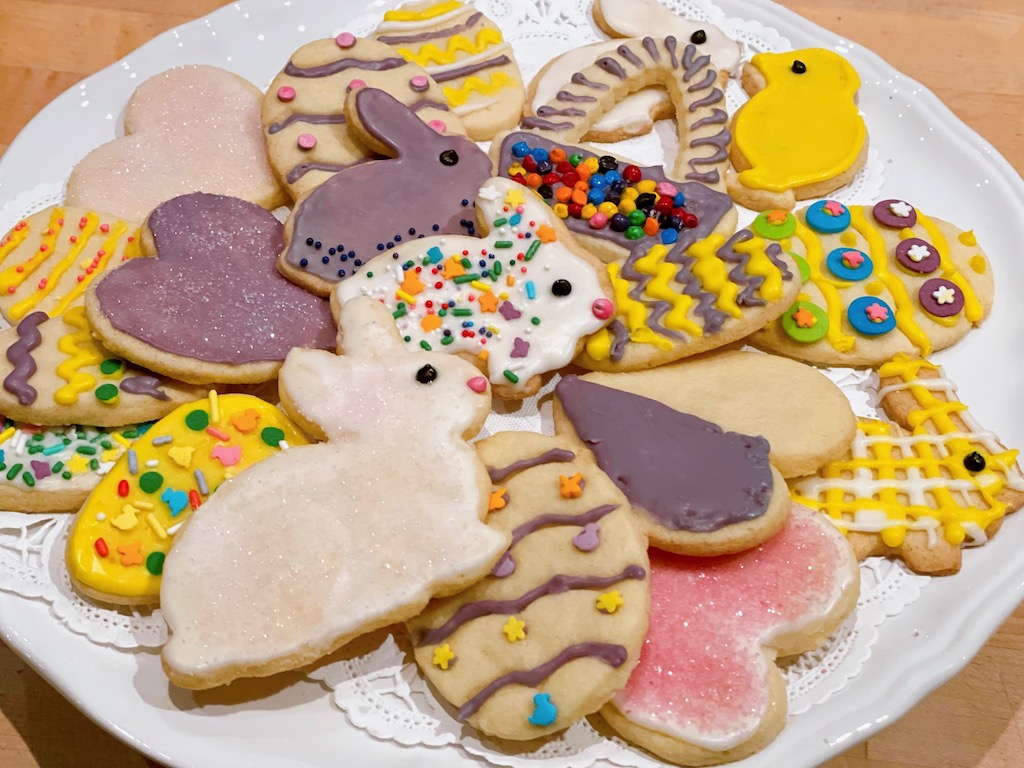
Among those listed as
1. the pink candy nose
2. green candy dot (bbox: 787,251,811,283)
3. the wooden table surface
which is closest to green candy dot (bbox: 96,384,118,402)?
the pink candy nose

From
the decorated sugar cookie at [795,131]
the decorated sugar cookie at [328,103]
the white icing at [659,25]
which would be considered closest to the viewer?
the decorated sugar cookie at [328,103]

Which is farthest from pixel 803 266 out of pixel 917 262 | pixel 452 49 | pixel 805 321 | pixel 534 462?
pixel 452 49

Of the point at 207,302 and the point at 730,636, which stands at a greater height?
the point at 207,302

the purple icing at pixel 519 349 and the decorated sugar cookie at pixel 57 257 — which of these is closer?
the purple icing at pixel 519 349

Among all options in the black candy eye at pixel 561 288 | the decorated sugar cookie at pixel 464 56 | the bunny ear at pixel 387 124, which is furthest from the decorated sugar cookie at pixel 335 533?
the decorated sugar cookie at pixel 464 56

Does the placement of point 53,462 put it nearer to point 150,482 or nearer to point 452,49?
point 150,482

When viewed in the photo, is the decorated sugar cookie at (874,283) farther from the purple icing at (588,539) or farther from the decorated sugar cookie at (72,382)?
the decorated sugar cookie at (72,382)

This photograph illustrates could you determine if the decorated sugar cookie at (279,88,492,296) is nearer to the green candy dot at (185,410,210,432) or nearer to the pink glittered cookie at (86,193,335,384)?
the pink glittered cookie at (86,193,335,384)

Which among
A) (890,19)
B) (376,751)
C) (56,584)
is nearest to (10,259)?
(56,584)
